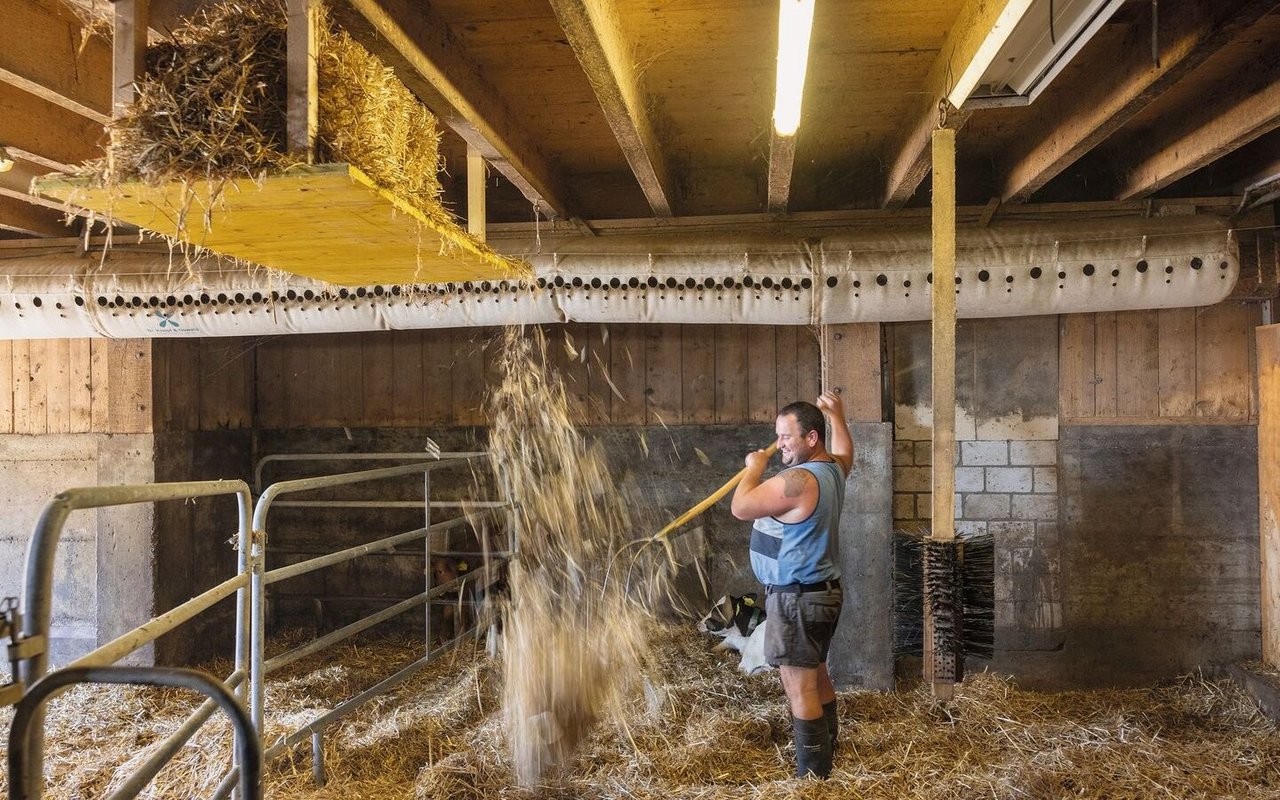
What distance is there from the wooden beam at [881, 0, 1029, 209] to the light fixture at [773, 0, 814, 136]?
500 millimetres

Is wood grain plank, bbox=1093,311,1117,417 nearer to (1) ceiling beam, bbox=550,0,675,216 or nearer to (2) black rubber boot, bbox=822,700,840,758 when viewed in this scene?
(2) black rubber boot, bbox=822,700,840,758

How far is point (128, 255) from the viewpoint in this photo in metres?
4.00

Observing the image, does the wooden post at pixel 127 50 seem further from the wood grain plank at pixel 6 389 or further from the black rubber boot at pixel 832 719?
the wood grain plank at pixel 6 389

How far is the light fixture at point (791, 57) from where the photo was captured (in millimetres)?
1708

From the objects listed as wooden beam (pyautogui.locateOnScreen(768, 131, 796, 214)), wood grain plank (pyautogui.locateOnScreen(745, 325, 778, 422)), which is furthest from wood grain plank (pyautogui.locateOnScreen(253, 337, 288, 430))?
wooden beam (pyautogui.locateOnScreen(768, 131, 796, 214))

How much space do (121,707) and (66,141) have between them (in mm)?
2666

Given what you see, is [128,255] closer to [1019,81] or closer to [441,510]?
[441,510]

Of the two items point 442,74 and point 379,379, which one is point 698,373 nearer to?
point 379,379

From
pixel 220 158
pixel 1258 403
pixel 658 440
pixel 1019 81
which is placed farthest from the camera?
pixel 658 440

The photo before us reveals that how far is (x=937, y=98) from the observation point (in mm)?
2684

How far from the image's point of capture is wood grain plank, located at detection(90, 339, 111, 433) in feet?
14.1

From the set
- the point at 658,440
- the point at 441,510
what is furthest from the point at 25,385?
the point at 658,440

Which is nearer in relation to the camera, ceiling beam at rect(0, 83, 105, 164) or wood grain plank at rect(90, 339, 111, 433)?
ceiling beam at rect(0, 83, 105, 164)

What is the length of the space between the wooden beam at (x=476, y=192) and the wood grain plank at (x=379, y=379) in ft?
6.69
